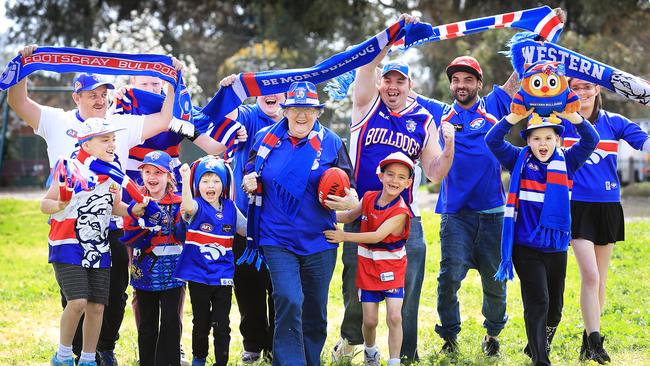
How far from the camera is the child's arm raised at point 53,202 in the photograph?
217 inches

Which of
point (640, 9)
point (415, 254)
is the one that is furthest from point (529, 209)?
point (640, 9)

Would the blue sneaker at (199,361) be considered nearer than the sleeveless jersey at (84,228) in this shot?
No

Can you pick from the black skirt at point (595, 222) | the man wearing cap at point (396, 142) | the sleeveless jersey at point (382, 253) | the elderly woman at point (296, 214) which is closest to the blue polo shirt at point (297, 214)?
the elderly woman at point (296, 214)

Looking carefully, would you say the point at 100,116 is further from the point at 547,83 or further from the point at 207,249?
the point at 547,83

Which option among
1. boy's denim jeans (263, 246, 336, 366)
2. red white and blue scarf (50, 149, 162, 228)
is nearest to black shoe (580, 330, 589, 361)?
boy's denim jeans (263, 246, 336, 366)

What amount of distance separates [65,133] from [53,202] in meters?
0.78

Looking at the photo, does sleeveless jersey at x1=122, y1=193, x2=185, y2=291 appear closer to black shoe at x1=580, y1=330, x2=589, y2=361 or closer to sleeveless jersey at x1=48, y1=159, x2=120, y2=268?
sleeveless jersey at x1=48, y1=159, x2=120, y2=268

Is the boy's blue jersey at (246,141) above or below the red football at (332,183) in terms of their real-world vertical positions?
above

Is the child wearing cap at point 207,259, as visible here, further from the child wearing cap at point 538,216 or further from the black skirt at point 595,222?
the black skirt at point 595,222

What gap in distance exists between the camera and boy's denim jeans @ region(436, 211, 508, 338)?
699 centimetres

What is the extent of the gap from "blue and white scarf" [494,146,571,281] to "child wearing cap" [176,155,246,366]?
204 cm

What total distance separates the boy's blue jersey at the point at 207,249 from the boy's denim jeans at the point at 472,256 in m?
2.00

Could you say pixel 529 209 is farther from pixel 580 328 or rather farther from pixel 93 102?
pixel 93 102

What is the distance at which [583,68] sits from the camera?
6.56 m
